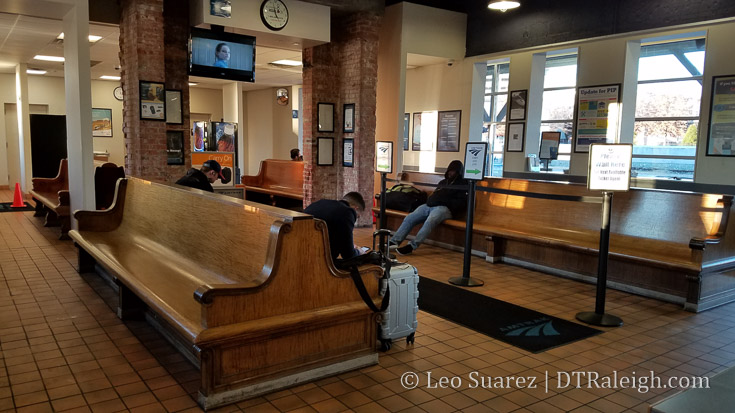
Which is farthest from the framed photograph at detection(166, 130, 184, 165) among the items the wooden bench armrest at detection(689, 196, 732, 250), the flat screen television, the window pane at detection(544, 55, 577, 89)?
the window pane at detection(544, 55, 577, 89)

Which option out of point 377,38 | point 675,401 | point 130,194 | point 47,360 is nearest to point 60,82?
point 377,38

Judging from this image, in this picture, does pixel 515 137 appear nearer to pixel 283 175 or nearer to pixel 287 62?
pixel 283 175

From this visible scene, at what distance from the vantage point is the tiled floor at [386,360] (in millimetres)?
2775

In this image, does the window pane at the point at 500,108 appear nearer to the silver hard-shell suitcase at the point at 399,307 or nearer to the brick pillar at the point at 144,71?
the brick pillar at the point at 144,71

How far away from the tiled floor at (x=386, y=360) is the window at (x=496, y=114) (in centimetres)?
619

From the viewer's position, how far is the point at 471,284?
5.15m

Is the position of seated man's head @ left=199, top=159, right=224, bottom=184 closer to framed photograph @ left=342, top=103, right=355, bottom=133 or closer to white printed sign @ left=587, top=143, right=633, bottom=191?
framed photograph @ left=342, top=103, right=355, bottom=133

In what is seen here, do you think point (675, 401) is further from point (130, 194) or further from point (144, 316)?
point (130, 194)

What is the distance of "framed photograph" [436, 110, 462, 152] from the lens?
9929 mm

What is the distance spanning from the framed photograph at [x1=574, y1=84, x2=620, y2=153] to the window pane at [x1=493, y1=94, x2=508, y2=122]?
282 cm

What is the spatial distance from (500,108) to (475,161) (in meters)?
6.36

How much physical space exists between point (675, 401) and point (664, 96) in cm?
893

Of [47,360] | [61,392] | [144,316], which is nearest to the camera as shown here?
[61,392]

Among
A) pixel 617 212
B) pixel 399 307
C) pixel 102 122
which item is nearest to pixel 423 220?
pixel 617 212
